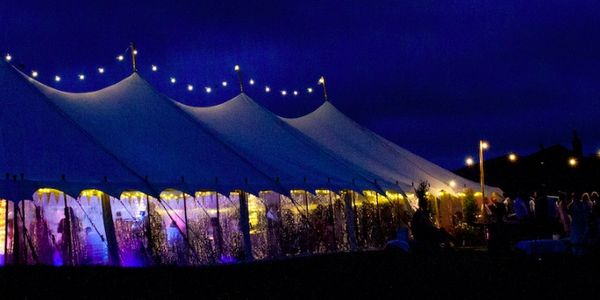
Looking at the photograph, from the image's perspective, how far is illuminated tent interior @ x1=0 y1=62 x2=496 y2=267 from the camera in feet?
26.8

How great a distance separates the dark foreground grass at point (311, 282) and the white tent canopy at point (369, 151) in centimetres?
699

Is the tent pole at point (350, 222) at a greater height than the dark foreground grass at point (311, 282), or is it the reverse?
the tent pole at point (350, 222)

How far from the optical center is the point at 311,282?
237 inches

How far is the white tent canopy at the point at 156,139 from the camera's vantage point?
9.32 metres

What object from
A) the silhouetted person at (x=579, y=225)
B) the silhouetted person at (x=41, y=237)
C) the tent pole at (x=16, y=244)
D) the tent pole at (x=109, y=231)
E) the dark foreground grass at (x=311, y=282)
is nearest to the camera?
the dark foreground grass at (x=311, y=282)

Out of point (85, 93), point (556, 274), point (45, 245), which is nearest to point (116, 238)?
point (45, 245)

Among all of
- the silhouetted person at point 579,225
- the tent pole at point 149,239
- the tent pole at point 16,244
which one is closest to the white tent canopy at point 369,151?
the silhouetted person at point 579,225

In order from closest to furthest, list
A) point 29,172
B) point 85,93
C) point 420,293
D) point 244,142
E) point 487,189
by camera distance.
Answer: point 420,293 → point 29,172 → point 85,93 → point 244,142 → point 487,189

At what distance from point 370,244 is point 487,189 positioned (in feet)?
16.1

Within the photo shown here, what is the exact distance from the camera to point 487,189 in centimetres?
1700

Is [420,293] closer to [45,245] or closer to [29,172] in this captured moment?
[29,172]

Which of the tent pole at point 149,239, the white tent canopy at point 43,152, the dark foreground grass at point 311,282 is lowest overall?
the dark foreground grass at point 311,282

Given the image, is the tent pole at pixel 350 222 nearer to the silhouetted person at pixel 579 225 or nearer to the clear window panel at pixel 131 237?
the clear window panel at pixel 131 237

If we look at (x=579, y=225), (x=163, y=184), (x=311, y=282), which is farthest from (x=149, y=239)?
(x=579, y=225)
